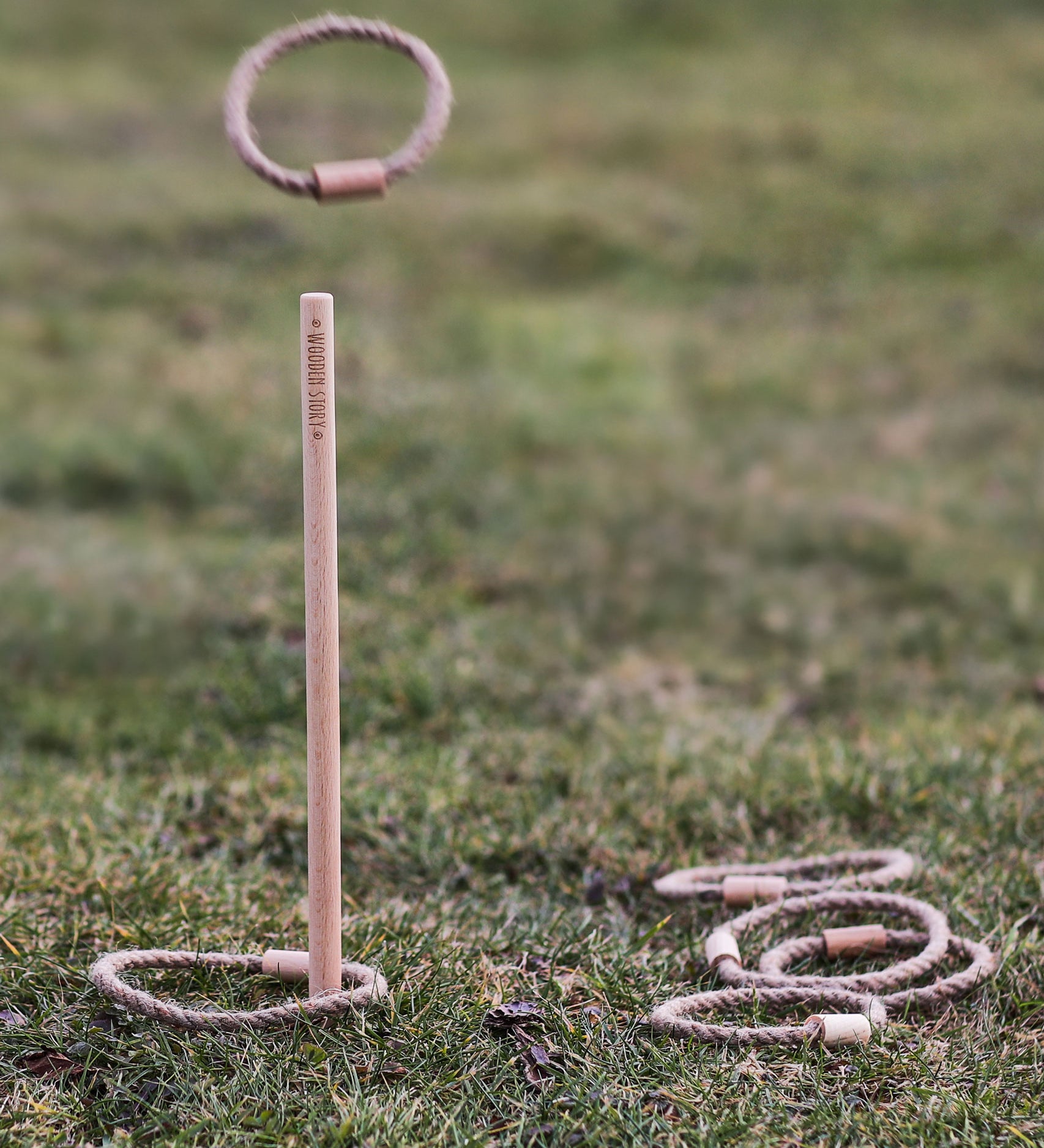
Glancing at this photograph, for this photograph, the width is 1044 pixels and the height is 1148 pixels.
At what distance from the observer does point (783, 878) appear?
332 cm

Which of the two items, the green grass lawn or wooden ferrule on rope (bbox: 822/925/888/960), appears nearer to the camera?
the green grass lawn

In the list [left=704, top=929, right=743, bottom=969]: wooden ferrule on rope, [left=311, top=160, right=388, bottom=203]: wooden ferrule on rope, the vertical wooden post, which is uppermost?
[left=311, top=160, right=388, bottom=203]: wooden ferrule on rope

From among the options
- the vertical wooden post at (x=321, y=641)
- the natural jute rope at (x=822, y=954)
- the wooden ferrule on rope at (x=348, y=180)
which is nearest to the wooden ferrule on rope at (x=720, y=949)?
the natural jute rope at (x=822, y=954)

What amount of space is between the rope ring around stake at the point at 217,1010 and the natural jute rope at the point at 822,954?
0.69 meters

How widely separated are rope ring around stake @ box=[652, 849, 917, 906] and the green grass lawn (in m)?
0.10

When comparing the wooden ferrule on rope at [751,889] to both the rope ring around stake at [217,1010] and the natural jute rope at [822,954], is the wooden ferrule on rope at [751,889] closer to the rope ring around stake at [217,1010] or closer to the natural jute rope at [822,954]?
the natural jute rope at [822,954]

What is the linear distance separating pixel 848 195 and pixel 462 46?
271 inches

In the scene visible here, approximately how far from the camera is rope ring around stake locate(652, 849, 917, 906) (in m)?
3.27

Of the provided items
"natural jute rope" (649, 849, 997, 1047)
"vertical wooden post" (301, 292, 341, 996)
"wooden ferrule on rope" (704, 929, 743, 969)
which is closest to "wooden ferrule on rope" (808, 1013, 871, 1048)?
"natural jute rope" (649, 849, 997, 1047)

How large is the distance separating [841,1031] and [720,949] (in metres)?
0.42

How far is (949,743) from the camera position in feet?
14.5

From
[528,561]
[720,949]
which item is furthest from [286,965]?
[528,561]

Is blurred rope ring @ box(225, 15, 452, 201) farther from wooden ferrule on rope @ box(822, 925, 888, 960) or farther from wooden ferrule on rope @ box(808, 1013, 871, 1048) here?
wooden ferrule on rope @ box(822, 925, 888, 960)

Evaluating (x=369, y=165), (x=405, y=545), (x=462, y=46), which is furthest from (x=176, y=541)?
(x=462, y=46)
